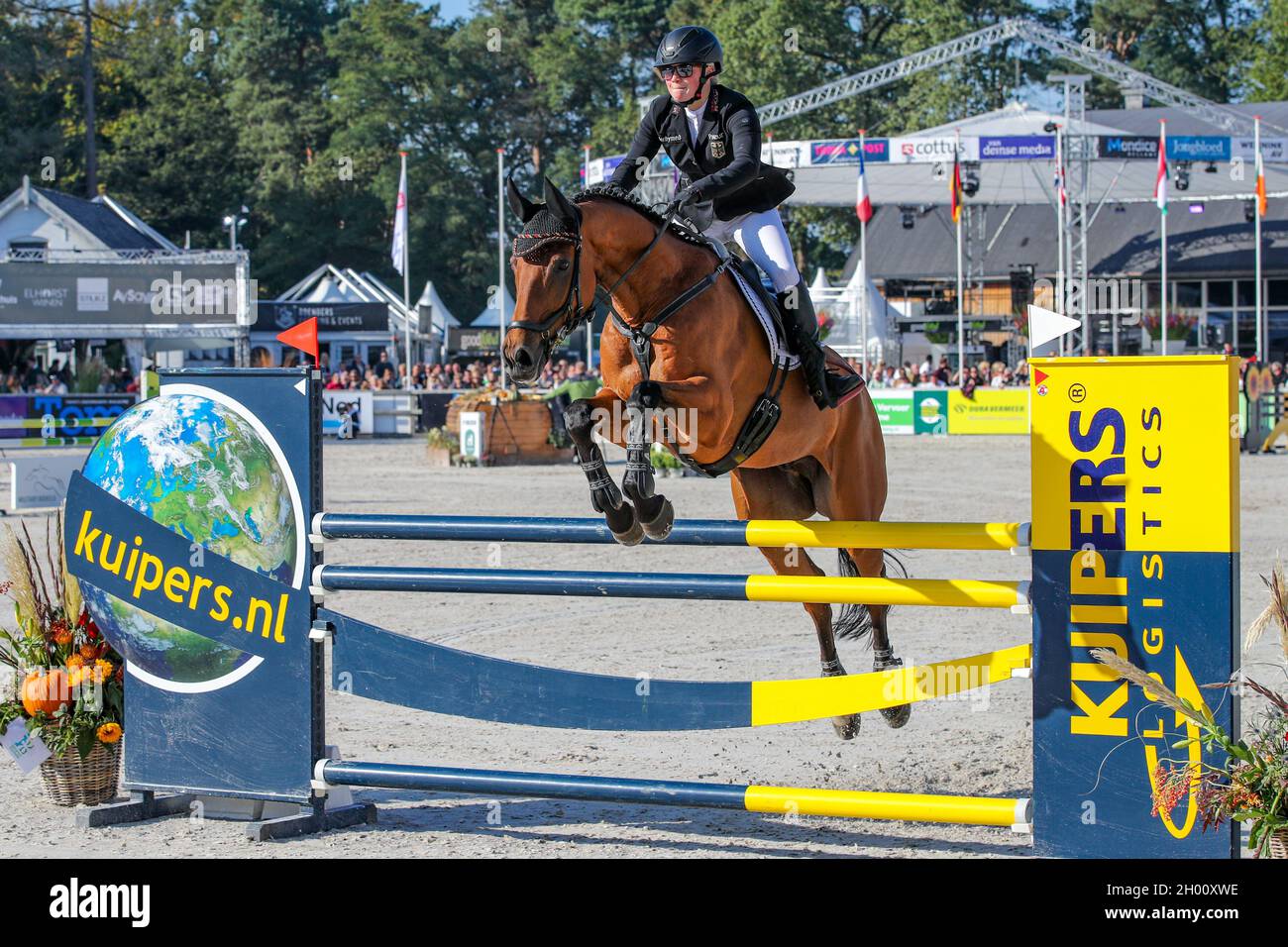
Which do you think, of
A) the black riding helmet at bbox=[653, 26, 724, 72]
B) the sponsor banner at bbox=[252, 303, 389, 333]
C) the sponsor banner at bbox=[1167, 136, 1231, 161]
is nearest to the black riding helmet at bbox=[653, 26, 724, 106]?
the black riding helmet at bbox=[653, 26, 724, 72]

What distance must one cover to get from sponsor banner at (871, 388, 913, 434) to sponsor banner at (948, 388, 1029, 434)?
3.13 feet

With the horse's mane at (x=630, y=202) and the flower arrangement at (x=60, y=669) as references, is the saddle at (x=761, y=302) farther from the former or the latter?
the flower arrangement at (x=60, y=669)

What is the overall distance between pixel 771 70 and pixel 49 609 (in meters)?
43.6

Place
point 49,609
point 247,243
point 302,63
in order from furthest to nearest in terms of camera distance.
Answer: point 302,63, point 247,243, point 49,609

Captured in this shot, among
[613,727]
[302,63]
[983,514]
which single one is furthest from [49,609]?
[302,63]

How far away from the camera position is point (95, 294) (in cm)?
3434

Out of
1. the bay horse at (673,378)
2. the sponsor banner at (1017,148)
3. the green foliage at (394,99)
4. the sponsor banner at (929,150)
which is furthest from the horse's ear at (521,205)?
the green foliage at (394,99)

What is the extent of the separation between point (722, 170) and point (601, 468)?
4.40ft

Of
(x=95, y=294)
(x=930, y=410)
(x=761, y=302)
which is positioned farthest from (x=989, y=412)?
(x=761, y=302)

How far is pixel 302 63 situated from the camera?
70.9 meters

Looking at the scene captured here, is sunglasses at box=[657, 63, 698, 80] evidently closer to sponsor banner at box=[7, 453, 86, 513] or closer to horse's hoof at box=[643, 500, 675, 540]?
horse's hoof at box=[643, 500, 675, 540]

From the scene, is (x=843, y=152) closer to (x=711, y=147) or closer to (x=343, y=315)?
(x=343, y=315)
